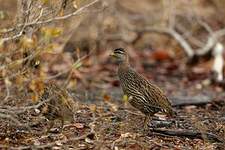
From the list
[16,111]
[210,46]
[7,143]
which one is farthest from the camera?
[210,46]

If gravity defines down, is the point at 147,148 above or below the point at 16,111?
below

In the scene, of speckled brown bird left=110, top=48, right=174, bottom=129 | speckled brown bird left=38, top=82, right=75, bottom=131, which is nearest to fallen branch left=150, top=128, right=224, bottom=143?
speckled brown bird left=110, top=48, right=174, bottom=129

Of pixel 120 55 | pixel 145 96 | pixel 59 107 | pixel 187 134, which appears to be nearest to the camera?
pixel 59 107

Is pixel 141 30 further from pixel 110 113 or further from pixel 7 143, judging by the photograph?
pixel 7 143

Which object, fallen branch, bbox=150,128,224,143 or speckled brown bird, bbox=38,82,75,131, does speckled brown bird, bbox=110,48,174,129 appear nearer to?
fallen branch, bbox=150,128,224,143

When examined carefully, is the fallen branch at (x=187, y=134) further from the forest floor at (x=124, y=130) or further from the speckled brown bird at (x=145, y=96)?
the speckled brown bird at (x=145, y=96)

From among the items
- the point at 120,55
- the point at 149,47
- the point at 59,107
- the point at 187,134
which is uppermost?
the point at 149,47

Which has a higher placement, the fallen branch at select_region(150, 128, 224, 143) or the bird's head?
the bird's head

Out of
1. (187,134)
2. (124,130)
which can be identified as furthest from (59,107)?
(187,134)

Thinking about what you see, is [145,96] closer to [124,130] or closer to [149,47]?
[124,130]

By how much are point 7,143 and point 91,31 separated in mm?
8239

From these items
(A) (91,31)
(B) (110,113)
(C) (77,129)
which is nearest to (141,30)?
(A) (91,31)

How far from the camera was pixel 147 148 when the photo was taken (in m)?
6.26

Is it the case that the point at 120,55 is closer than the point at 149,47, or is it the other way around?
the point at 120,55
